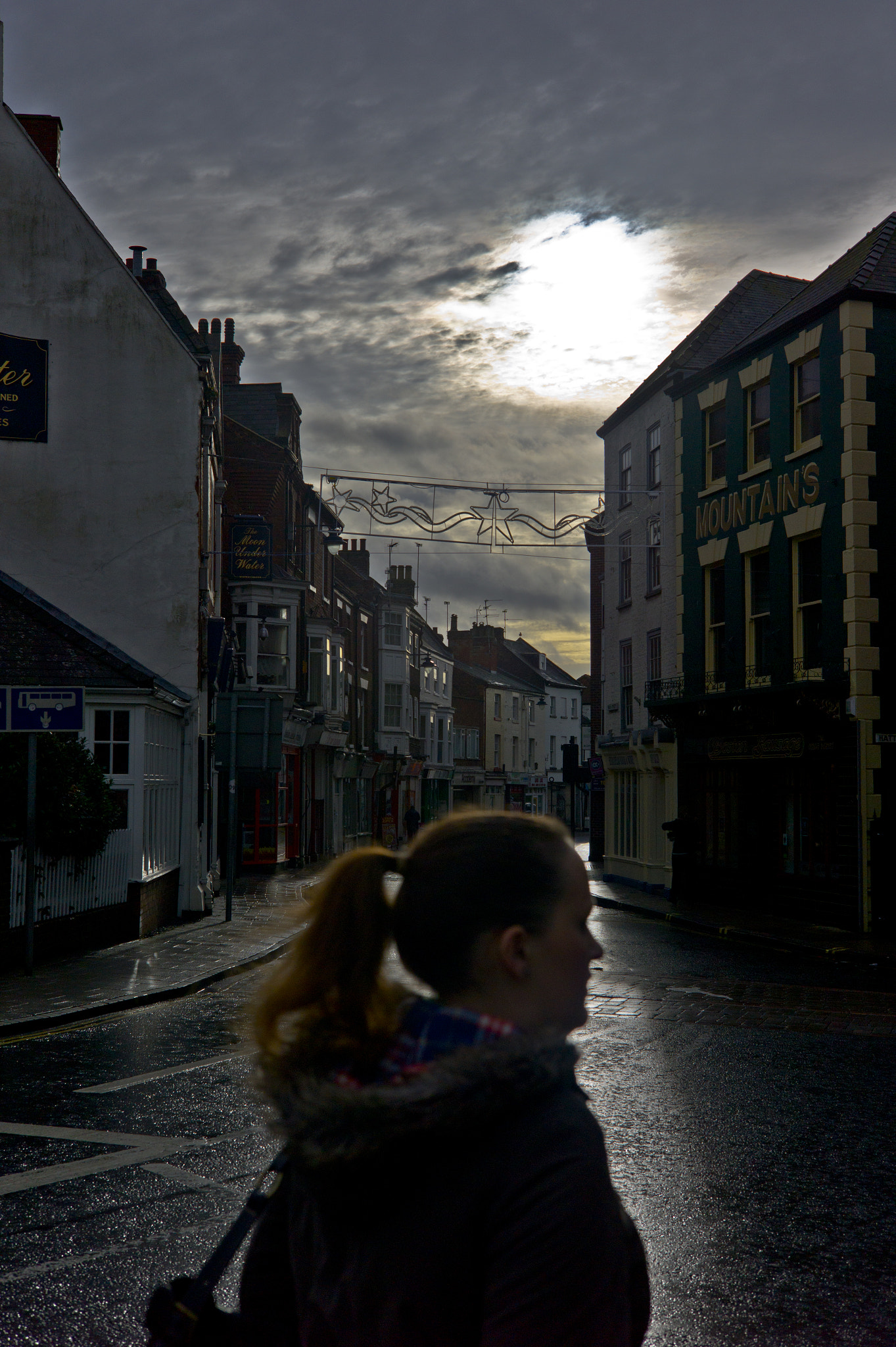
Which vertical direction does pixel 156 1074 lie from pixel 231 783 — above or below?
below

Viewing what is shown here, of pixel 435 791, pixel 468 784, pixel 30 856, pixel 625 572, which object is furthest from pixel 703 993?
A: pixel 468 784

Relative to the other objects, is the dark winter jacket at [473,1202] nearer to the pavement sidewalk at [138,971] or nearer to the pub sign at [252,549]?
the pavement sidewalk at [138,971]

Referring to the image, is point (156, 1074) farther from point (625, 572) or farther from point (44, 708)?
point (625, 572)

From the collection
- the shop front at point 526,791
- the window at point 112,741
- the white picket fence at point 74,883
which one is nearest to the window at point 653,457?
the window at point 112,741

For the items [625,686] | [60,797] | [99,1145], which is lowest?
[99,1145]

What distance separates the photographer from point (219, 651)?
20.8m

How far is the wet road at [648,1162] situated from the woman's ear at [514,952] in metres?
2.66

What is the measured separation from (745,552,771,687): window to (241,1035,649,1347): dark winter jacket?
19887 millimetres

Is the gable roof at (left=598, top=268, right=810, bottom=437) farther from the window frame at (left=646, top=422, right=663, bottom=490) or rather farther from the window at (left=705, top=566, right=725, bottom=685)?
the window at (left=705, top=566, right=725, bottom=685)

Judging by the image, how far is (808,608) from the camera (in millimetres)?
19594

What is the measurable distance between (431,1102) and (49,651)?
15204mm

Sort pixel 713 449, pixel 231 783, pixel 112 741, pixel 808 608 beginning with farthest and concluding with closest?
pixel 713 449 < pixel 808 608 < pixel 231 783 < pixel 112 741

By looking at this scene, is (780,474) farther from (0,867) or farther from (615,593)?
(0,867)

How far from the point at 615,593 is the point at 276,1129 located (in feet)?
93.0
